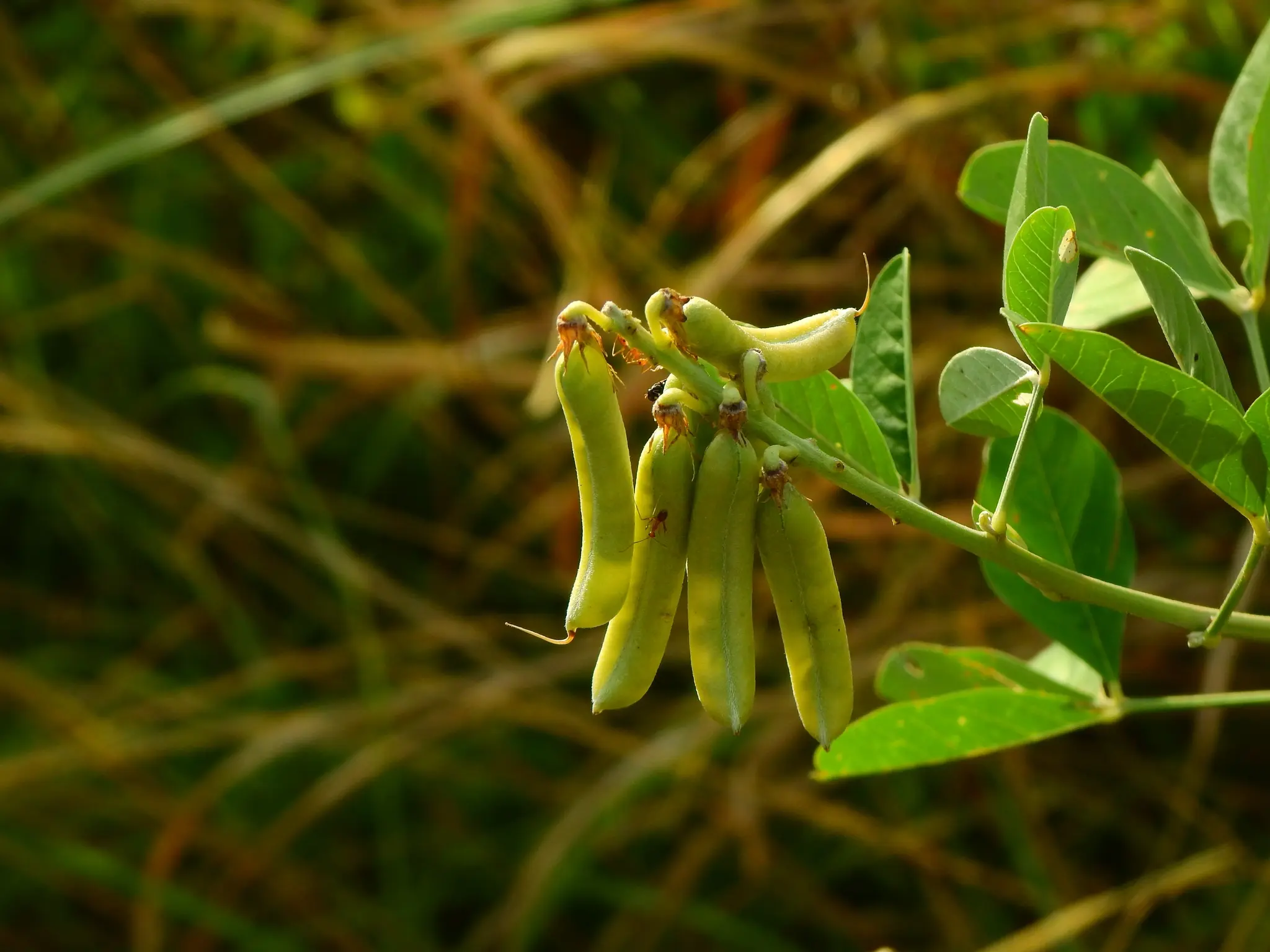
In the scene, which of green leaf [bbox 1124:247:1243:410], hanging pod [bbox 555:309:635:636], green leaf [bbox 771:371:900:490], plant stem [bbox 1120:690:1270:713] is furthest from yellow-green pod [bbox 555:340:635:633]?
plant stem [bbox 1120:690:1270:713]

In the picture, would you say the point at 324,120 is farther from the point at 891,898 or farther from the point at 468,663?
the point at 891,898

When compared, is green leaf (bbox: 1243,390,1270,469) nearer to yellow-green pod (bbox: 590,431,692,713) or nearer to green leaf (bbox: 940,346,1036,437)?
green leaf (bbox: 940,346,1036,437)

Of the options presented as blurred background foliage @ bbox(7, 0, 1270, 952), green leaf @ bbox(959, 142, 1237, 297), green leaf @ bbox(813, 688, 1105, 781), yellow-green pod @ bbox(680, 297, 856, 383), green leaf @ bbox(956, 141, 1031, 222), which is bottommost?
green leaf @ bbox(813, 688, 1105, 781)

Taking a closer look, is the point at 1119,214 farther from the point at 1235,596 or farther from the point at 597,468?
the point at 597,468

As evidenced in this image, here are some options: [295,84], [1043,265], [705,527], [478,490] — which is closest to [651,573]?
[705,527]

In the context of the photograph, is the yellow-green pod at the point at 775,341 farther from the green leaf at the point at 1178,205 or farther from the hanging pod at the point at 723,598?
the green leaf at the point at 1178,205

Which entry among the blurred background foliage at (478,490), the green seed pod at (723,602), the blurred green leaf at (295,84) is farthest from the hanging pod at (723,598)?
the blurred green leaf at (295,84)

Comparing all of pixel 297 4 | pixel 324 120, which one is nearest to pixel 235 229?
pixel 324 120
